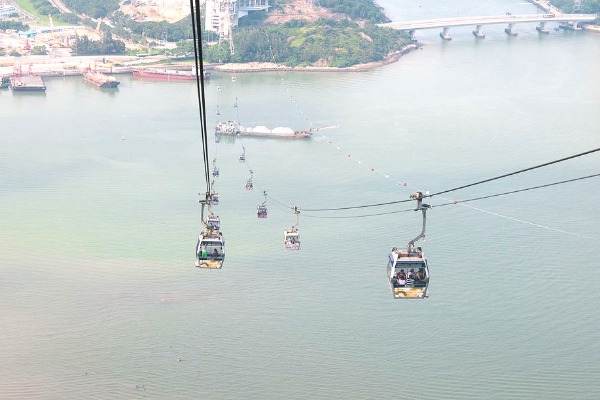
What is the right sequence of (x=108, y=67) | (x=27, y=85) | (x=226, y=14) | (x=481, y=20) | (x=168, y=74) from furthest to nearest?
(x=481, y=20) → (x=226, y=14) → (x=108, y=67) → (x=168, y=74) → (x=27, y=85)

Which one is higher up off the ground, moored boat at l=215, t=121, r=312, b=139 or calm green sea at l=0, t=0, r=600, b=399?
moored boat at l=215, t=121, r=312, b=139

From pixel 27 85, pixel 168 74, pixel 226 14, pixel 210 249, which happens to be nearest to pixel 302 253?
pixel 210 249

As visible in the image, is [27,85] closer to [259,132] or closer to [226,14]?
[226,14]

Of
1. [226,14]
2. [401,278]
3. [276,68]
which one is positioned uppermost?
[226,14]

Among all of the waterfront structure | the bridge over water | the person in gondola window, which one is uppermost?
the waterfront structure

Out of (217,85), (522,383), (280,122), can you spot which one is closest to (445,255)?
(522,383)

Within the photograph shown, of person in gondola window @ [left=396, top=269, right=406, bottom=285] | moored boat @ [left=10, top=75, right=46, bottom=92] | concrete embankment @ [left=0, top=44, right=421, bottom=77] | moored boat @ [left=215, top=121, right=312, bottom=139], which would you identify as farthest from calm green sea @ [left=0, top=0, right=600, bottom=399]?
concrete embankment @ [left=0, top=44, right=421, bottom=77]

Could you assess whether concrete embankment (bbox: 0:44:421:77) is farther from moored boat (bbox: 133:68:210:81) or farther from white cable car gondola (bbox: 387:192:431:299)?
white cable car gondola (bbox: 387:192:431:299)
